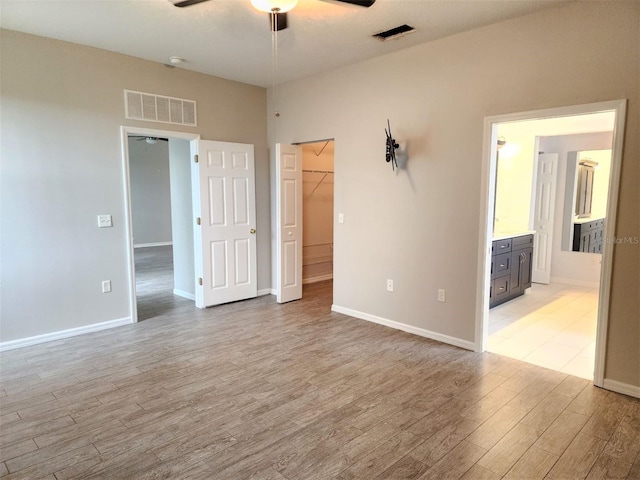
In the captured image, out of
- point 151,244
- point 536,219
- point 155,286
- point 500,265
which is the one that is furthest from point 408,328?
point 151,244

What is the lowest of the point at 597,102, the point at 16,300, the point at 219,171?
the point at 16,300

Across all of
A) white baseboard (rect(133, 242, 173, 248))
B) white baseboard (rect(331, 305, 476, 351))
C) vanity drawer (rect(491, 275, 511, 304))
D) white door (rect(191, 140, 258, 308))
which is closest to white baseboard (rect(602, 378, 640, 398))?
white baseboard (rect(331, 305, 476, 351))

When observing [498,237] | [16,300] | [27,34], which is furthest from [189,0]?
[498,237]

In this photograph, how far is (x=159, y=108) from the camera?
439 cm

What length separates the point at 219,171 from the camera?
4902mm

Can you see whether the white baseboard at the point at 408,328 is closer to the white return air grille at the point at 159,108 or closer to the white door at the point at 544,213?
the white return air grille at the point at 159,108

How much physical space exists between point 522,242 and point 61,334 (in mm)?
5589

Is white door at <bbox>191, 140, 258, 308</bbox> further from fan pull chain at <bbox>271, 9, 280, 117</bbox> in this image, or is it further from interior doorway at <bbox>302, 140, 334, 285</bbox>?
interior doorway at <bbox>302, 140, 334, 285</bbox>

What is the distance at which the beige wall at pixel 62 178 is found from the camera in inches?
139

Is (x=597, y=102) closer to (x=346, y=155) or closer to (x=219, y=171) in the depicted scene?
(x=346, y=155)

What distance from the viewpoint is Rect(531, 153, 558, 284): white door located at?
614 cm

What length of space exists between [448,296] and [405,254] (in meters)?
0.60

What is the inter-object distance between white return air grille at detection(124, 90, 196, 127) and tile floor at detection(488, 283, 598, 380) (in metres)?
4.17

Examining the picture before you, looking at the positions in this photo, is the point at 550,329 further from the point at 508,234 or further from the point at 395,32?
the point at 395,32
